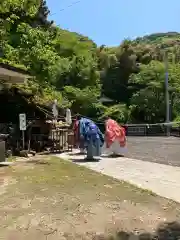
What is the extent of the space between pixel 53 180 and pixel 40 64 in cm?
1127

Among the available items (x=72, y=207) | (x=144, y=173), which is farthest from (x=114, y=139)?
(x=72, y=207)

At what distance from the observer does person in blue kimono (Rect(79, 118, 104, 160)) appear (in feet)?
47.5

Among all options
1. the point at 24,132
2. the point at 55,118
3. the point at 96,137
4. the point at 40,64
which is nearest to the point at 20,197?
the point at 96,137

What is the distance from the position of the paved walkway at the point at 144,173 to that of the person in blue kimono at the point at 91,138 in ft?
1.20

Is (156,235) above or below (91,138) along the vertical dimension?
below

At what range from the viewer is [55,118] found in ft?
58.7

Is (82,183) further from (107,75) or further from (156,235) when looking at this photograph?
(107,75)

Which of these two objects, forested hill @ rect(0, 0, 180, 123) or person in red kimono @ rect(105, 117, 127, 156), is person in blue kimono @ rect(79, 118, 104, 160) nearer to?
person in red kimono @ rect(105, 117, 127, 156)

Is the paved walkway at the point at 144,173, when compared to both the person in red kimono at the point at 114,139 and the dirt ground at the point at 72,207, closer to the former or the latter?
the dirt ground at the point at 72,207

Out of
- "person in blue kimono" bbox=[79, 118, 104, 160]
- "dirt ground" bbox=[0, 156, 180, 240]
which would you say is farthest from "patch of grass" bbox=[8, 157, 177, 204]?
"person in blue kimono" bbox=[79, 118, 104, 160]

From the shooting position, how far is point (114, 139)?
1580 centimetres

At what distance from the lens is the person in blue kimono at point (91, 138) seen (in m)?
14.5

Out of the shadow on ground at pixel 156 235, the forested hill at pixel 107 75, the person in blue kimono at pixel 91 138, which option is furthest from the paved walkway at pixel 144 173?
the forested hill at pixel 107 75

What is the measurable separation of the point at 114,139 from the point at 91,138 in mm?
1556
